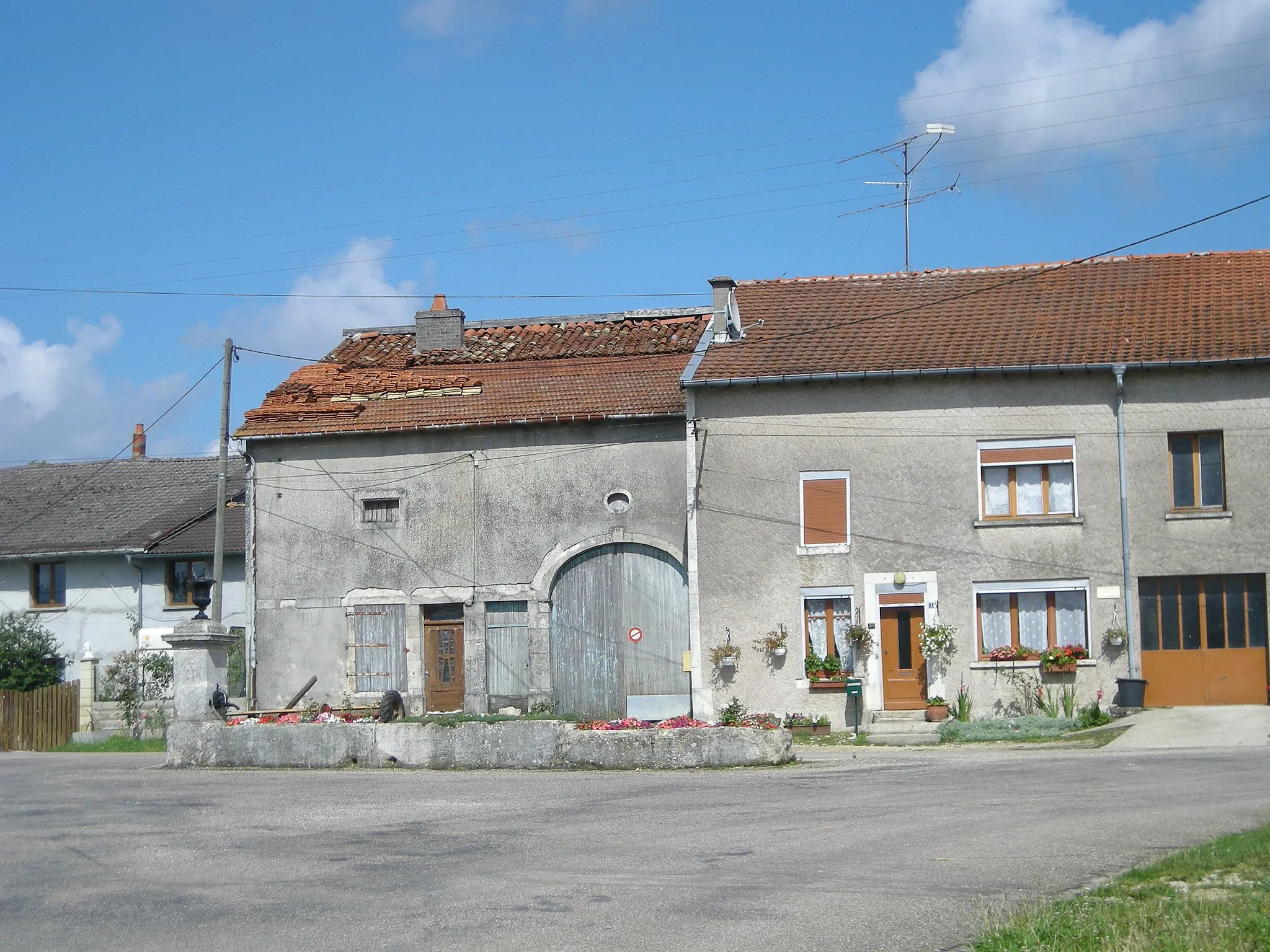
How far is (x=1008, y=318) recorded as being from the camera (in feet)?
81.6

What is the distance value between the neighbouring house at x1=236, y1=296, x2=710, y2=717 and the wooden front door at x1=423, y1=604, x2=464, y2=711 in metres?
0.03

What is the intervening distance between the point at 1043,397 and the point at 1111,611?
368cm

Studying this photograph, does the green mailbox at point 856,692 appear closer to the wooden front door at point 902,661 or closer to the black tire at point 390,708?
the wooden front door at point 902,661

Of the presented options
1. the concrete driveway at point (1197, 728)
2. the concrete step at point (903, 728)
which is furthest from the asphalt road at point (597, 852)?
the concrete step at point (903, 728)

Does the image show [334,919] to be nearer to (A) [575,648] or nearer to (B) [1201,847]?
(B) [1201,847]

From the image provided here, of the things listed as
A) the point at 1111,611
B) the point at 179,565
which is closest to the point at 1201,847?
the point at 1111,611

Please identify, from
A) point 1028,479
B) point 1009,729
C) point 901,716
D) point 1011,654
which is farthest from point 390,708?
point 1028,479

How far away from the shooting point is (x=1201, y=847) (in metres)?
9.77

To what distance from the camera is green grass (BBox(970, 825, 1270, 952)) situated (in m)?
7.17

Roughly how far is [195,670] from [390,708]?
290cm

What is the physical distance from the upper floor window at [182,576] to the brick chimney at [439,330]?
26.8ft

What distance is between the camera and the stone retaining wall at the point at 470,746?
56.4 feet

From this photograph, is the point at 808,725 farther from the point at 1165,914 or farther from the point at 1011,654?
the point at 1165,914

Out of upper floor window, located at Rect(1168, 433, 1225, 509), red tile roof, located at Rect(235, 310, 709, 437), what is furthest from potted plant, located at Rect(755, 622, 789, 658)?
upper floor window, located at Rect(1168, 433, 1225, 509)
